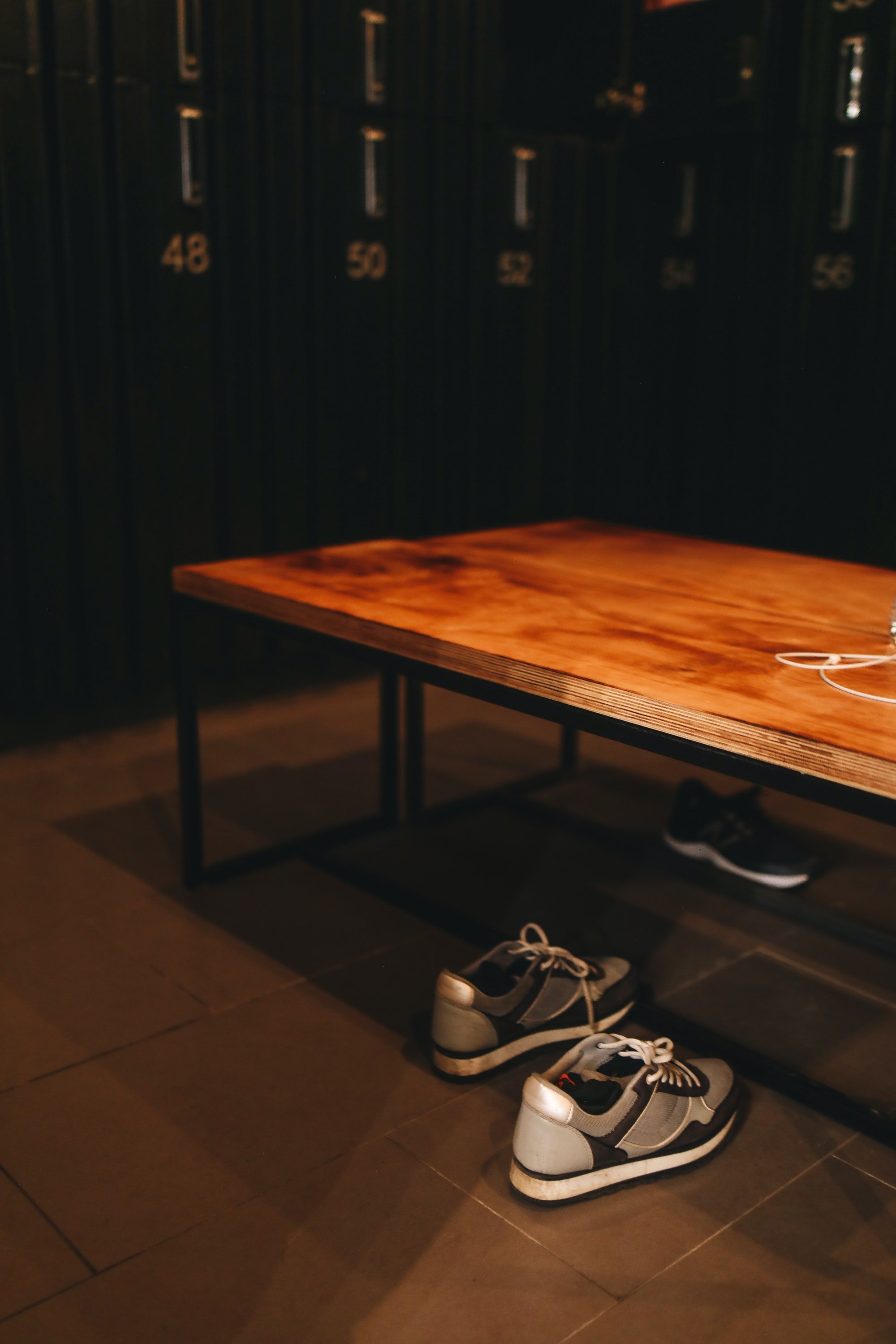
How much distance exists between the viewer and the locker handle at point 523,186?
Result: 11.7 feet

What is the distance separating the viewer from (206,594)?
6.18 ft

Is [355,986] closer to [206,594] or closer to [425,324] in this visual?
[206,594]

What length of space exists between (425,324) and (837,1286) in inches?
111

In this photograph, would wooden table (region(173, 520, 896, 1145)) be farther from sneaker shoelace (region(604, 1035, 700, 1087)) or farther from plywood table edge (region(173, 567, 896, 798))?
sneaker shoelace (region(604, 1035, 700, 1087))

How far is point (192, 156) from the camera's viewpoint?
2922 mm

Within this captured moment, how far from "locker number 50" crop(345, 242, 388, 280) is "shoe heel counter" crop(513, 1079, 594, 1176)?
252 cm

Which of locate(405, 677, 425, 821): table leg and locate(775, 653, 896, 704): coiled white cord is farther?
locate(405, 677, 425, 821): table leg

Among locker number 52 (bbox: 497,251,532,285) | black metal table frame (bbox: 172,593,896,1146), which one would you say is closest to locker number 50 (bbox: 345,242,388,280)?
locker number 52 (bbox: 497,251,532,285)

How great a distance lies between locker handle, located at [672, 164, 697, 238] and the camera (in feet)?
11.9

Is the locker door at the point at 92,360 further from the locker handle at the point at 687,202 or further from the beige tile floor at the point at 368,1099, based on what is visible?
the locker handle at the point at 687,202

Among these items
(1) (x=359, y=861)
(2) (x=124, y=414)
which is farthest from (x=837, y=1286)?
(2) (x=124, y=414)

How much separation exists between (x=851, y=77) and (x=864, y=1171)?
287 cm

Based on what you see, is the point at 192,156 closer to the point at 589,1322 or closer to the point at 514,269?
the point at 514,269

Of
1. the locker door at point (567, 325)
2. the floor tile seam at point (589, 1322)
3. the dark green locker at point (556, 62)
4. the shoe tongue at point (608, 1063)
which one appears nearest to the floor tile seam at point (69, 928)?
the shoe tongue at point (608, 1063)
